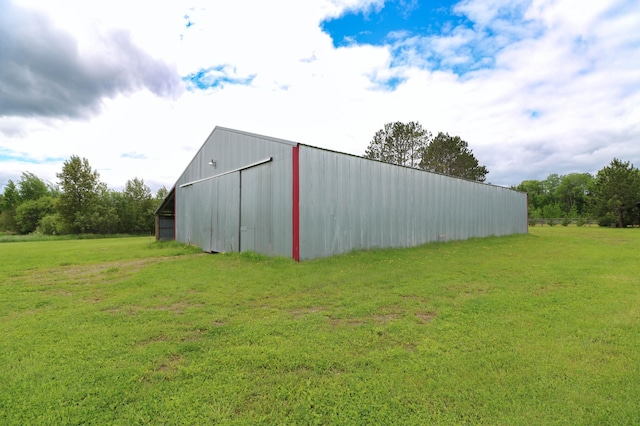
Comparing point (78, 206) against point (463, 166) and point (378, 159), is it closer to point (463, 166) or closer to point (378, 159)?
point (378, 159)

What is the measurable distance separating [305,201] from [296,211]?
0.48 m

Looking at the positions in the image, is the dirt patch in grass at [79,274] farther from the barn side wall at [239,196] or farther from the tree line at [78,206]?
the tree line at [78,206]

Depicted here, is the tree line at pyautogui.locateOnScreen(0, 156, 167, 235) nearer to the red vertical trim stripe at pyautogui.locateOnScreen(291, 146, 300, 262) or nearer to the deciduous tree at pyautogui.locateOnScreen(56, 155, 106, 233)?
the deciduous tree at pyautogui.locateOnScreen(56, 155, 106, 233)

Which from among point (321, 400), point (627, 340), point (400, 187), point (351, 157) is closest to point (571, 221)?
point (400, 187)

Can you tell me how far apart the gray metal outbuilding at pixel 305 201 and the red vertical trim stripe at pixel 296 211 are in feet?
0.11

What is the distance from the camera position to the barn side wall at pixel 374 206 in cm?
1027

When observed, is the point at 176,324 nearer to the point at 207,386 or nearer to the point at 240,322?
the point at 240,322

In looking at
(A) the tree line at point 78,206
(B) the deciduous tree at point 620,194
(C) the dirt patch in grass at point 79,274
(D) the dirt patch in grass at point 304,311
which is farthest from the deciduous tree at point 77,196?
(B) the deciduous tree at point 620,194

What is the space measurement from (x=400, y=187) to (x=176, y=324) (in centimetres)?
1142

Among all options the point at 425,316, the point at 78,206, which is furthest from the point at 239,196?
the point at 78,206

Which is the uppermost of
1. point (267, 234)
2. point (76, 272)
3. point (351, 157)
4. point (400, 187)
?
point (351, 157)

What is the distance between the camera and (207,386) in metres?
2.61

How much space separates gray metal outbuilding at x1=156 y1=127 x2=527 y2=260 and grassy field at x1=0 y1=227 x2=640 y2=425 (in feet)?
13.7

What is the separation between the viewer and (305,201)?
10031 millimetres
